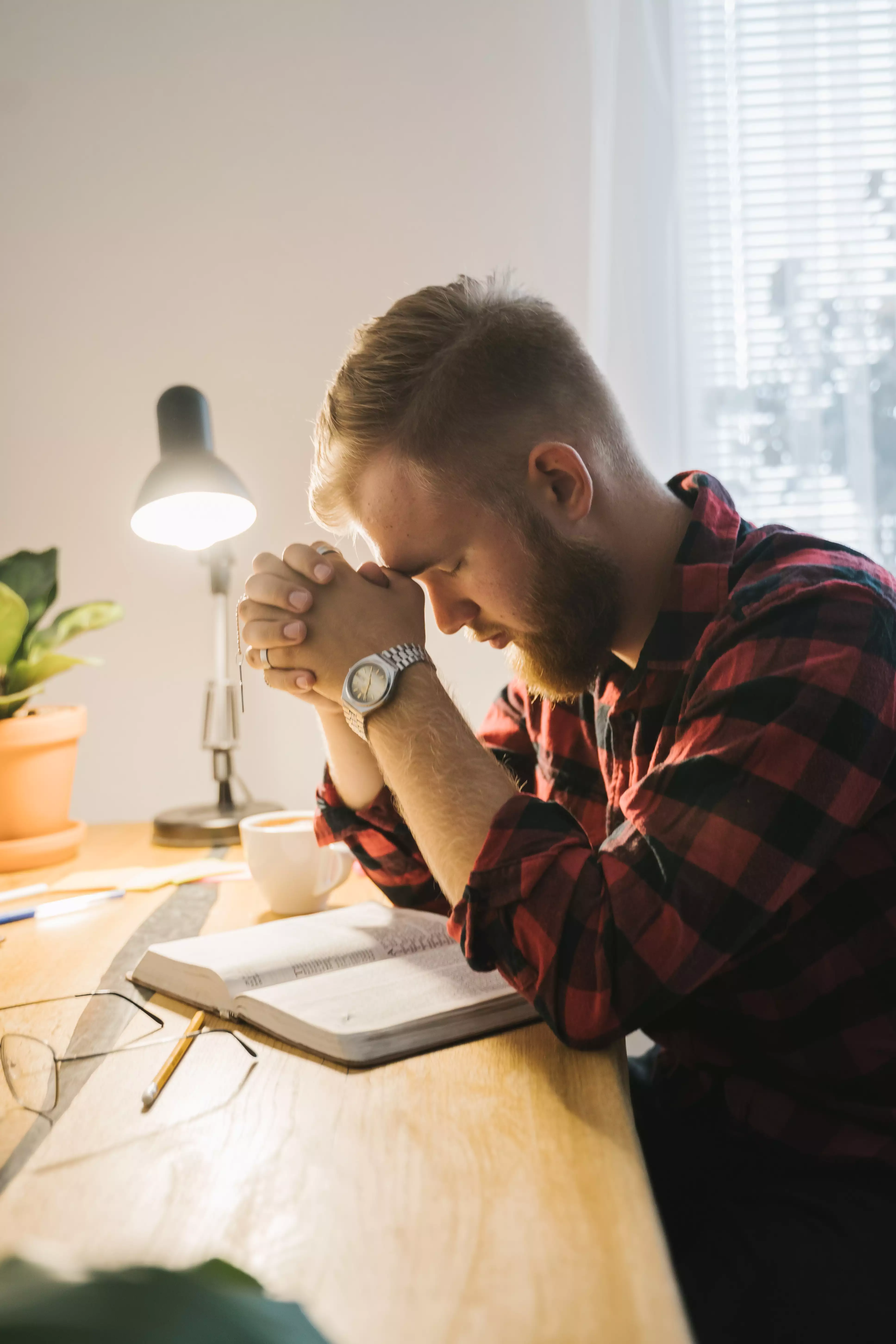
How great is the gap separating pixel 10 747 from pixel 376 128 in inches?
44.8

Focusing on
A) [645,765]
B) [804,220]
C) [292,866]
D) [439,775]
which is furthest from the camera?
[804,220]

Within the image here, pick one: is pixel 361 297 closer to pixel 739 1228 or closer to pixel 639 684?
pixel 639 684

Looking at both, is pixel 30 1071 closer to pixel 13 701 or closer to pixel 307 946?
pixel 307 946

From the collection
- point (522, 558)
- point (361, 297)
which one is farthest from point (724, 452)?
point (522, 558)

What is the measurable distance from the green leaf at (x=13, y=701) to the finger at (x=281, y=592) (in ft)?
1.74

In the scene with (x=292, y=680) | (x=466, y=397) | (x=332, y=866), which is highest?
(x=466, y=397)

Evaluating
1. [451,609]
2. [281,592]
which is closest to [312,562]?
[281,592]

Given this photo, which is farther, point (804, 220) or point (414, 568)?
point (804, 220)

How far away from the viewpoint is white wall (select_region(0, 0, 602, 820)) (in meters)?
1.56

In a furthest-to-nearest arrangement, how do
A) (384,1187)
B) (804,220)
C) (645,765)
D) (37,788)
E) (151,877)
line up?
(804,220), (37,788), (151,877), (645,765), (384,1187)

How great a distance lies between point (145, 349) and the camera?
1.59m

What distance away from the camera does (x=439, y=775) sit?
2.31ft

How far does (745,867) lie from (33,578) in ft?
3.43

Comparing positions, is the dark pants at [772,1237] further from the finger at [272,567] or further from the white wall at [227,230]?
the white wall at [227,230]
